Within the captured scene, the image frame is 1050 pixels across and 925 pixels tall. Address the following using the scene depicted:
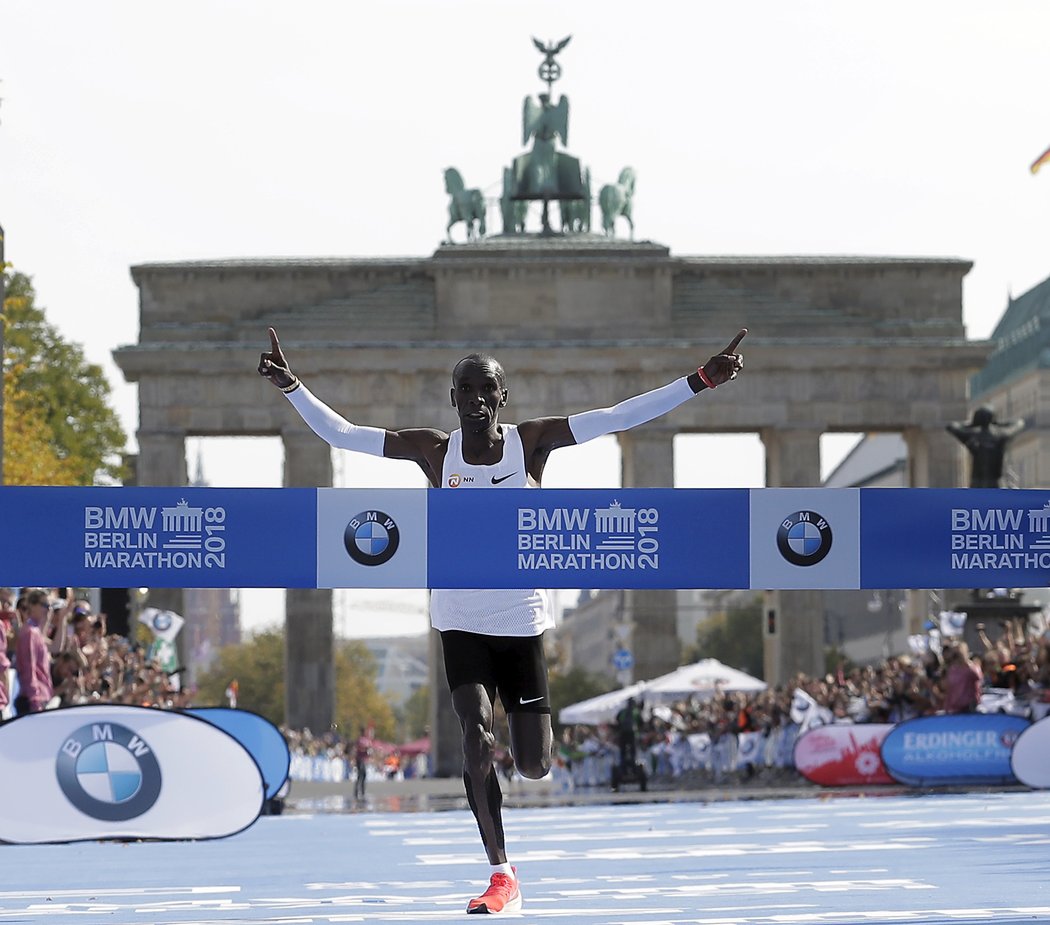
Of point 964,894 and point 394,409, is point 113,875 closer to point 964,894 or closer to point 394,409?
point 964,894

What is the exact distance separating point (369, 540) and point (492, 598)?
722mm

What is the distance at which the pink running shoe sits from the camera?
870cm

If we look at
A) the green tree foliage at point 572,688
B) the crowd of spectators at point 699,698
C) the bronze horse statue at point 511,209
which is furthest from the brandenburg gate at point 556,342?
the green tree foliage at point 572,688

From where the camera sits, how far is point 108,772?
48.3ft

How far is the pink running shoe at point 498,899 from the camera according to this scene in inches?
342

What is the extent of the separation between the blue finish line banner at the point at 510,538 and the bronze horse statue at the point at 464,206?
201 ft

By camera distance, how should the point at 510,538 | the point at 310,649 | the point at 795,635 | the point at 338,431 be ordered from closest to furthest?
the point at 338,431
the point at 510,538
the point at 795,635
the point at 310,649

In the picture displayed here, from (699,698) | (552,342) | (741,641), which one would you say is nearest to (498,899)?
(699,698)

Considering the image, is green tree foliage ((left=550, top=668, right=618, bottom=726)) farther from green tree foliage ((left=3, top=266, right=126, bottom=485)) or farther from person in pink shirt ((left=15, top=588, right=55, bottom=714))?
person in pink shirt ((left=15, top=588, right=55, bottom=714))

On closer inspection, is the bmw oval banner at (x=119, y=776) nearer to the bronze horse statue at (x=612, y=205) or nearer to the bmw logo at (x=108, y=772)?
the bmw logo at (x=108, y=772)

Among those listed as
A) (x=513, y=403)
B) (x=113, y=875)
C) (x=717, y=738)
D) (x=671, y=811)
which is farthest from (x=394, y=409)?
(x=113, y=875)

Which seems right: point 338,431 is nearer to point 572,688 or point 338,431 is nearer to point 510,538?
point 510,538

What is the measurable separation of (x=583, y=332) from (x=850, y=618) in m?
91.2

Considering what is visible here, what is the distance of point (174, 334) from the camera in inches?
2692
